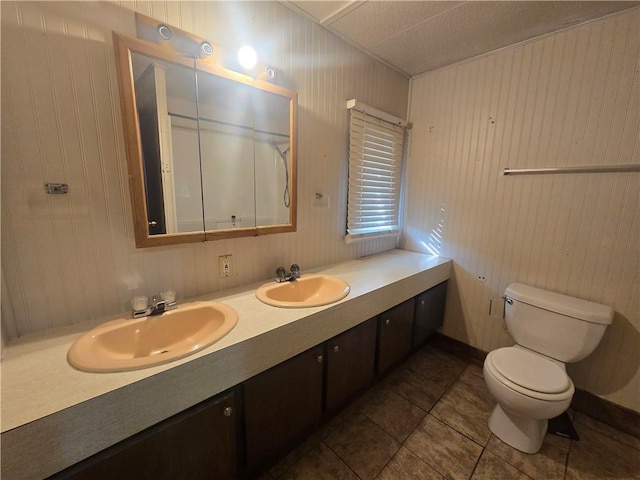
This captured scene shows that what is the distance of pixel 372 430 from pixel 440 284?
121 centimetres

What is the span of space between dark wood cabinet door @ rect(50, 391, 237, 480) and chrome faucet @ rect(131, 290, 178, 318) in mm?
455

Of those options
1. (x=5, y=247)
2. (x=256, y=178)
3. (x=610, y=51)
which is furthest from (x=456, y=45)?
(x=5, y=247)

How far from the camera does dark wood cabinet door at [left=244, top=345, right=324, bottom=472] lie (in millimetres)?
1110

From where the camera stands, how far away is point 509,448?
1.46 metres

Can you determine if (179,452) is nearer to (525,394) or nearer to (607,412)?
(525,394)

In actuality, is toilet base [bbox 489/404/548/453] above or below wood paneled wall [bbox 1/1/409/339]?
below

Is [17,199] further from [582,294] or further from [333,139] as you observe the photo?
[582,294]

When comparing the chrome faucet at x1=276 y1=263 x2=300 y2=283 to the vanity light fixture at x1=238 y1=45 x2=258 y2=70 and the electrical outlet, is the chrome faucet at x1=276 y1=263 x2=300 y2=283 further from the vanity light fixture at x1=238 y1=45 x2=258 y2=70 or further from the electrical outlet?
the vanity light fixture at x1=238 y1=45 x2=258 y2=70

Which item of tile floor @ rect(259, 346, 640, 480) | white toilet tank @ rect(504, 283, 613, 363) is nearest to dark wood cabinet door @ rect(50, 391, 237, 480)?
tile floor @ rect(259, 346, 640, 480)

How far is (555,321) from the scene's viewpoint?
1596mm

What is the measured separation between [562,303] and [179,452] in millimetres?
2085

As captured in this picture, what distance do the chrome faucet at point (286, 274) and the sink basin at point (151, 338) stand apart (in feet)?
1.39

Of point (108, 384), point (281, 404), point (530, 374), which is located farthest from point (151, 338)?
point (530, 374)

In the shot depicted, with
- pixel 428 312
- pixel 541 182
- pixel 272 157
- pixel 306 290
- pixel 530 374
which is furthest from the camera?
pixel 428 312
